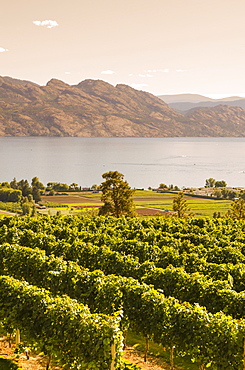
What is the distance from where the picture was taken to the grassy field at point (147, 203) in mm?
129150

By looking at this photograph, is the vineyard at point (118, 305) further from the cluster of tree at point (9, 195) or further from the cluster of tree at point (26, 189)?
the cluster of tree at point (9, 195)

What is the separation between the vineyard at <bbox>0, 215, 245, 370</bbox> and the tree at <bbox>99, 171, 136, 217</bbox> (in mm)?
32471

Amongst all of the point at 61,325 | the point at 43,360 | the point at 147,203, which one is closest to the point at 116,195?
the point at 43,360

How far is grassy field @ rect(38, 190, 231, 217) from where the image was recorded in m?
129

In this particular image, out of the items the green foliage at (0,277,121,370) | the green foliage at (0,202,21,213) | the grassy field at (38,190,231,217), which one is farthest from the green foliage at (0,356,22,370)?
the green foliage at (0,202,21,213)

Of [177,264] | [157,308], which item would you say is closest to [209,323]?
[157,308]

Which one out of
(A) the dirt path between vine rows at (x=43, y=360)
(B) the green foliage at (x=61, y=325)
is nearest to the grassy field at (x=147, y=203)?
(A) the dirt path between vine rows at (x=43, y=360)

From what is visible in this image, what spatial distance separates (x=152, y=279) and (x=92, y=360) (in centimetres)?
931

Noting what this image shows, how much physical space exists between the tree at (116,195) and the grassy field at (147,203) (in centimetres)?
5268

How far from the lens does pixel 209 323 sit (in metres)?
17.3

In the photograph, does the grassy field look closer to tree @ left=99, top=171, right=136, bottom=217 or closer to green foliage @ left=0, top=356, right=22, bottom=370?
tree @ left=99, top=171, right=136, bottom=217

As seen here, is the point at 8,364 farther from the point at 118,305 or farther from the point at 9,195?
the point at 9,195

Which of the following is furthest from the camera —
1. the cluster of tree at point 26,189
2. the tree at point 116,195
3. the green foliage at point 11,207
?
the cluster of tree at point 26,189

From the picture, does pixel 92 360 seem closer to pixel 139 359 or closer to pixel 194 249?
pixel 139 359
